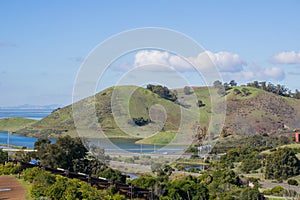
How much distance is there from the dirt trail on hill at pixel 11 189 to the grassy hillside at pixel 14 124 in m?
67.0

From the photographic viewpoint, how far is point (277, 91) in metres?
69.9

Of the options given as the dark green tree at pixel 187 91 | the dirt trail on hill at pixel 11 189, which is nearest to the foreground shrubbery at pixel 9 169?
the dirt trail on hill at pixel 11 189

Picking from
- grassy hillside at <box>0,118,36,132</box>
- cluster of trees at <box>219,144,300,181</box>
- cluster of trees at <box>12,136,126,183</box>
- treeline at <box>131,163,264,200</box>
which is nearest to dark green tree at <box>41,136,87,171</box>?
cluster of trees at <box>12,136,126,183</box>

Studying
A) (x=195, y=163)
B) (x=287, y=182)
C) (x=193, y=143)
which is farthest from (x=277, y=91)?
(x=287, y=182)

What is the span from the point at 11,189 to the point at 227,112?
1875 inches

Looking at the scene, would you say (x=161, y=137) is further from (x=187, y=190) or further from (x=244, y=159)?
(x=187, y=190)

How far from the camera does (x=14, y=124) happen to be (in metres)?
88.1

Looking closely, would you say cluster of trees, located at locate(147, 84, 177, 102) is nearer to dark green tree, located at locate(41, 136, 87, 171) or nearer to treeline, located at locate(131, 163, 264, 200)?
dark green tree, located at locate(41, 136, 87, 171)

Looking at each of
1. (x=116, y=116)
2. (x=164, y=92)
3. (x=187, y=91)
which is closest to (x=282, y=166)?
(x=116, y=116)

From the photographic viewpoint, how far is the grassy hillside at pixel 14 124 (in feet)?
276

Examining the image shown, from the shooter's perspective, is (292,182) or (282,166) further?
(282,166)

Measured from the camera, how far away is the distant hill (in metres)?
54.3

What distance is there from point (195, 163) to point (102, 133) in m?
23.7

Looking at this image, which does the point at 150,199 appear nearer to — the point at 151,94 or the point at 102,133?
the point at 102,133
